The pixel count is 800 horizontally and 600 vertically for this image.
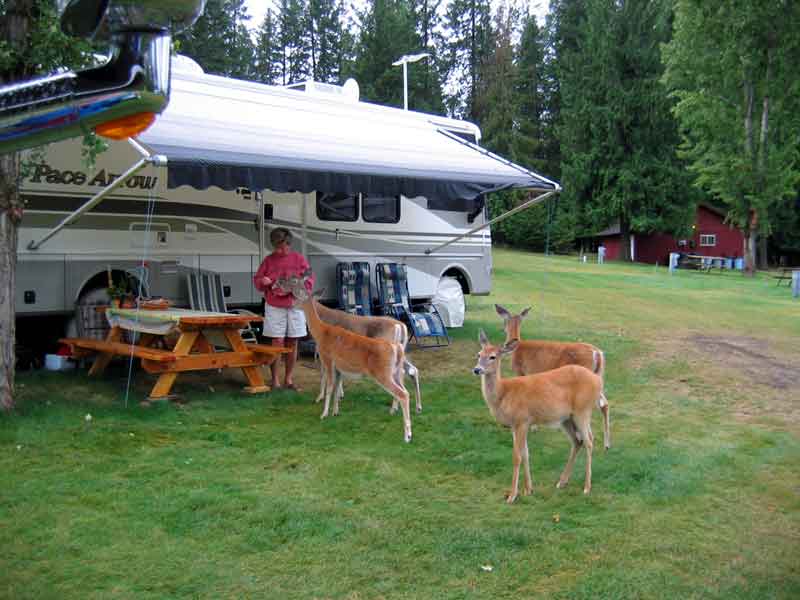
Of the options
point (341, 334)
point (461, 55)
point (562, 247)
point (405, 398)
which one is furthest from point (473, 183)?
point (461, 55)

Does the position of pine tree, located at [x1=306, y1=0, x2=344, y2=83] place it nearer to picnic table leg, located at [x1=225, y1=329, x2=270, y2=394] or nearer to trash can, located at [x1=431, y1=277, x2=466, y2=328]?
trash can, located at [x1=431, y1=277, x2=466, y2=328]

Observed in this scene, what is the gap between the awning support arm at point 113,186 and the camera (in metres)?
6.85

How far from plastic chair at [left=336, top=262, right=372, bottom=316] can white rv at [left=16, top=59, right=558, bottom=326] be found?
235 millimetres

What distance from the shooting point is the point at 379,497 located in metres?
5.51

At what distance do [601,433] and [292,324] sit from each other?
11.9 ft

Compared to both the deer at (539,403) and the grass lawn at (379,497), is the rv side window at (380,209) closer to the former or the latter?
the grass lawn at (379,497)

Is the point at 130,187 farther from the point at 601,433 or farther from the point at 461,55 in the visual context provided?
the point at 461,55

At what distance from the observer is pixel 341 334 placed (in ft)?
25.7

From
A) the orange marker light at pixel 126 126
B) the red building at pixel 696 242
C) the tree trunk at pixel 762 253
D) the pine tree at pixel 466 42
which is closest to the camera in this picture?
the orange marker light at pixel 126 126

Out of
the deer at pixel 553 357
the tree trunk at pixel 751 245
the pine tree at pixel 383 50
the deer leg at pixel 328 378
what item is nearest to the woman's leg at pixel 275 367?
the deer leg at pixel 328 378

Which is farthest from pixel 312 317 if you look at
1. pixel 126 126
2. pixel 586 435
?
pixel 126 126

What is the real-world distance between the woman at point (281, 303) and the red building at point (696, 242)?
39.7 meters

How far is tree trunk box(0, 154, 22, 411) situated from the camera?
6824mm

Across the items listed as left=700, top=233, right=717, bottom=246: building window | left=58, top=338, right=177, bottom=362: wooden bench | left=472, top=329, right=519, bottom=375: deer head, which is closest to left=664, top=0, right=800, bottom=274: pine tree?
left=700, top=233, right=717, bottom=246: building window
